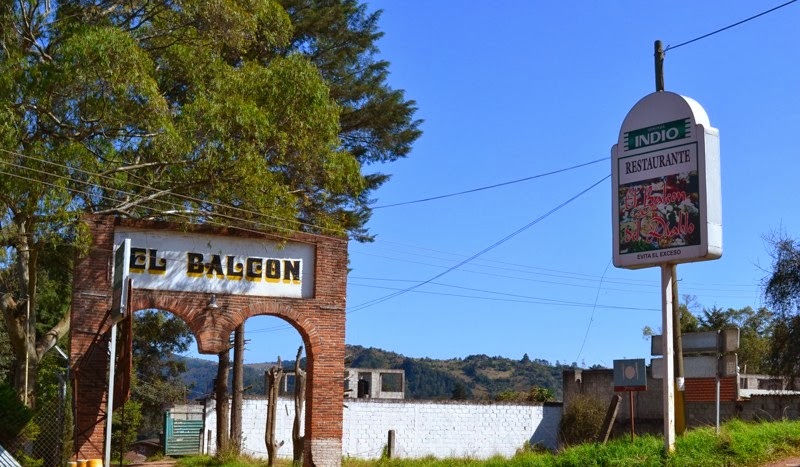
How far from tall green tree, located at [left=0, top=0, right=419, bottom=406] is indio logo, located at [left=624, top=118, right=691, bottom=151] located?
29.5 ft

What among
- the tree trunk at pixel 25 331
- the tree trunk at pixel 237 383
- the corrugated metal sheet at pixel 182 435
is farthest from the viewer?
the corrugated metal sheet at pixel 182 435

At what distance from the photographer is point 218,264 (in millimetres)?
21875

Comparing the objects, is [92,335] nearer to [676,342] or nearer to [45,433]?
[45,433]

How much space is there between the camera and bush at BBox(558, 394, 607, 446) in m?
41.8

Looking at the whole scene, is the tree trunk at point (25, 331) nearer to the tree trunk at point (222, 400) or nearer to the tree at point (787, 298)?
the tree trunk at point (222, 400)

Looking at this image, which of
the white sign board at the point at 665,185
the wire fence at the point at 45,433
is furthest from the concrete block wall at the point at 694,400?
the wire fence at the point at 45,433

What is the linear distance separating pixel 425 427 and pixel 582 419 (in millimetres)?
6736

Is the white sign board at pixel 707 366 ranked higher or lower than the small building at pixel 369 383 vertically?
higher

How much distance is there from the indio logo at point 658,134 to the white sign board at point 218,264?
9.13 m

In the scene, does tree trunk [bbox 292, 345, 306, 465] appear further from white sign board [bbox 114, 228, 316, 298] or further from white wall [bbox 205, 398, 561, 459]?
white wall [bbox 205, 398, 561, 459]

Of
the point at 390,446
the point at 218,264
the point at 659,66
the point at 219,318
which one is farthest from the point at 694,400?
the point at 218,264

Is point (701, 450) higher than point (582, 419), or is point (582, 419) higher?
point (701, 450)

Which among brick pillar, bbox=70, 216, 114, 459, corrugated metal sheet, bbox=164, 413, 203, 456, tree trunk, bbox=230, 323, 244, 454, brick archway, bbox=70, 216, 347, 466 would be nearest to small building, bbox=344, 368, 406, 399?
corrugated metal sheet, bbox=164, 413, 203, 456

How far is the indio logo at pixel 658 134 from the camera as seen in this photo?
15188mm
